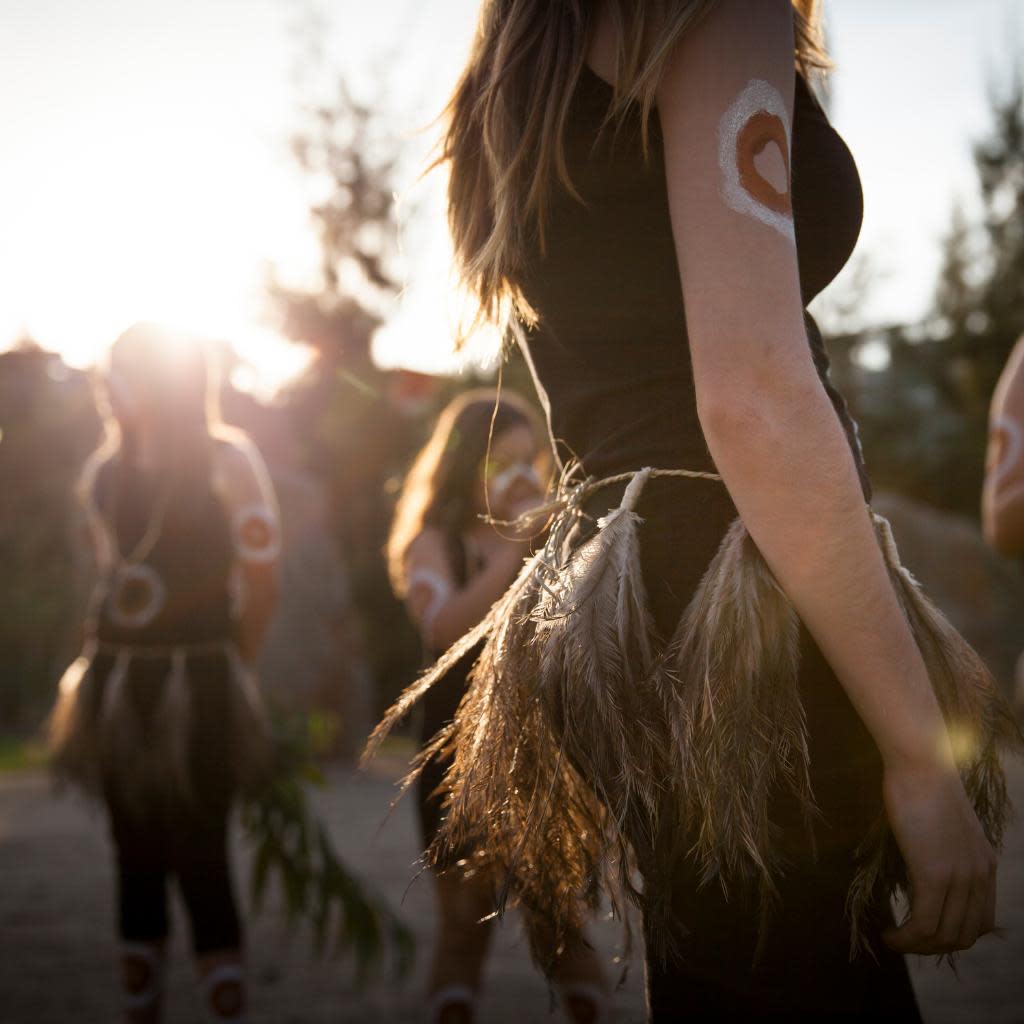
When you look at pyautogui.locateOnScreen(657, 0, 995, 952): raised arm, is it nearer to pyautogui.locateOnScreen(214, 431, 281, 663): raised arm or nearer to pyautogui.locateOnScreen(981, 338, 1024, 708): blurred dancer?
pyautogui.locateOnScreen(981, 338, 1024, 708): blurred dancer

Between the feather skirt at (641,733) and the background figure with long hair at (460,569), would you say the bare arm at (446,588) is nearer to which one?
the background figure with long hair at (460,569)

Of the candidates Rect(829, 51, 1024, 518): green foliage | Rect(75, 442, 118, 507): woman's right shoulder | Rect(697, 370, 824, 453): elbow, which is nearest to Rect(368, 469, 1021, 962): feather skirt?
Rect(697, 370, 824, 453): elbow

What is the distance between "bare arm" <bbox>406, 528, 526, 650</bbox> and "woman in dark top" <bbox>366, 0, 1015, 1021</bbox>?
1.93m

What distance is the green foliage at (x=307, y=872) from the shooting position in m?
4.08

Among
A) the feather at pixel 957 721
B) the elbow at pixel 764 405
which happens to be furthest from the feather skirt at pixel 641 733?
the elbow at pixel 764 405

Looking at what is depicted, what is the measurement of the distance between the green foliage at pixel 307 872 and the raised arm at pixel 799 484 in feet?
10.3

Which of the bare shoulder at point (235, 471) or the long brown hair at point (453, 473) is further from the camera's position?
the long brown hair at point (453, 473)

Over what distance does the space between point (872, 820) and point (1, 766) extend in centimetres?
1550

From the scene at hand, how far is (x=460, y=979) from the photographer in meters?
3.19

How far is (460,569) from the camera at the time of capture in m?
3.64

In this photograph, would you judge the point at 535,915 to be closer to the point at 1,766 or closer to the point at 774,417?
the point at 774,417

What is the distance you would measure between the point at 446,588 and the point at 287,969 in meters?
2.35

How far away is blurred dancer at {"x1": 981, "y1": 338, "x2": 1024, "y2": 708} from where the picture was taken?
2730 mm

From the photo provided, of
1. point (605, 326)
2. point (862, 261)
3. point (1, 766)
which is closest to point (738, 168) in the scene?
point (605, 326)
